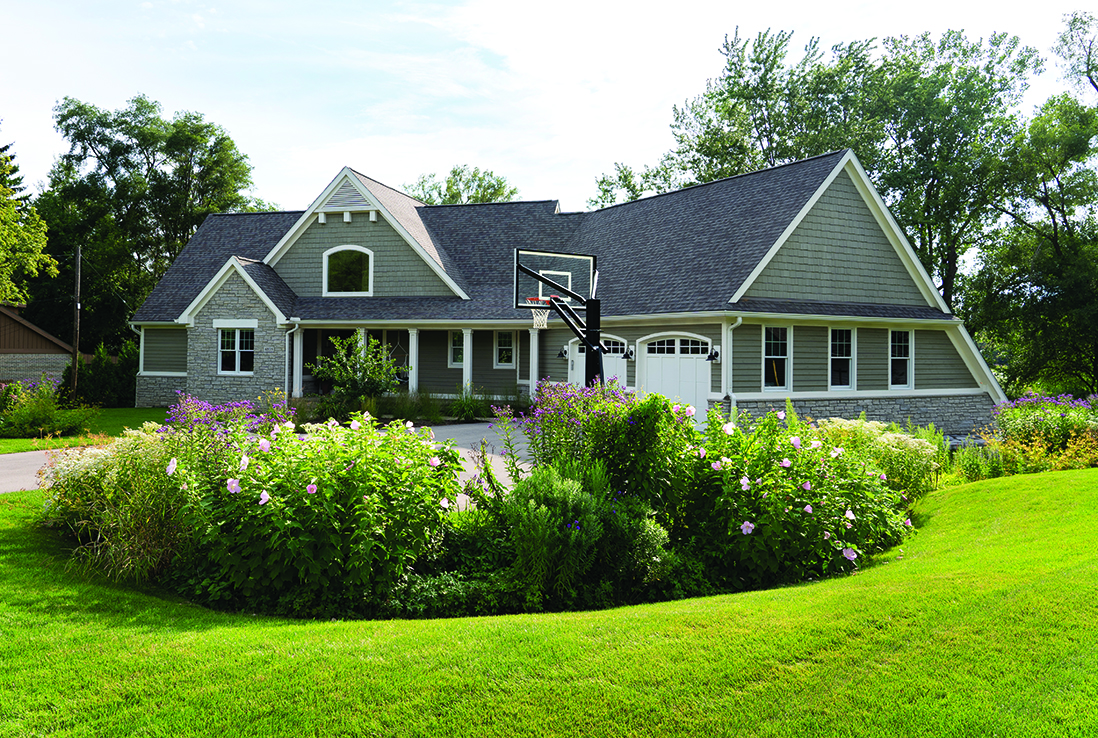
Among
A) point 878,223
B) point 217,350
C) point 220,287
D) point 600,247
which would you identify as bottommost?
point 217,350

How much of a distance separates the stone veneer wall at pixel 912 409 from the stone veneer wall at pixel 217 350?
14962mm

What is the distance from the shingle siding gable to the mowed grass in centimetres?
1320

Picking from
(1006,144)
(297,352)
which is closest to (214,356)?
(297,352)

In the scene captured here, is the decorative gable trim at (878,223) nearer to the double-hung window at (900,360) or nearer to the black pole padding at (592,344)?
the double-hung window at (900,360)

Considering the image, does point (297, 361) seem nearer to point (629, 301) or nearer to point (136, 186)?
point (629, 301)

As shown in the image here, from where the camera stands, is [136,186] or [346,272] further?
[136,186]

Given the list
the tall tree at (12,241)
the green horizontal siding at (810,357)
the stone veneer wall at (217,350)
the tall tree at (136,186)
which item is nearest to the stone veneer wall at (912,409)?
the green horizontal siding at (810,357)

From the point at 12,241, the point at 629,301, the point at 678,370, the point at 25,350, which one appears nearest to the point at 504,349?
the point at 629,301

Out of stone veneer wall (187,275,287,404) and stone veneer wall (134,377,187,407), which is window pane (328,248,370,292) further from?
stone veneer wall (134,377,187,407)

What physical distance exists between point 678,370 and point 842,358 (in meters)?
4.68

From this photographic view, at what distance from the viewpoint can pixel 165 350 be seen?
26.4 m

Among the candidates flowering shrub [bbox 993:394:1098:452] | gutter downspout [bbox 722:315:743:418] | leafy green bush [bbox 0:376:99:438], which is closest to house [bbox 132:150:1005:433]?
gutter downspout [bbox 722:315:743:418]

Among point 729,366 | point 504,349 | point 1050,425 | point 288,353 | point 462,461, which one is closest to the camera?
point 462,461

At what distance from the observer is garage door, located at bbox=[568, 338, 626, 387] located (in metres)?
20.2
